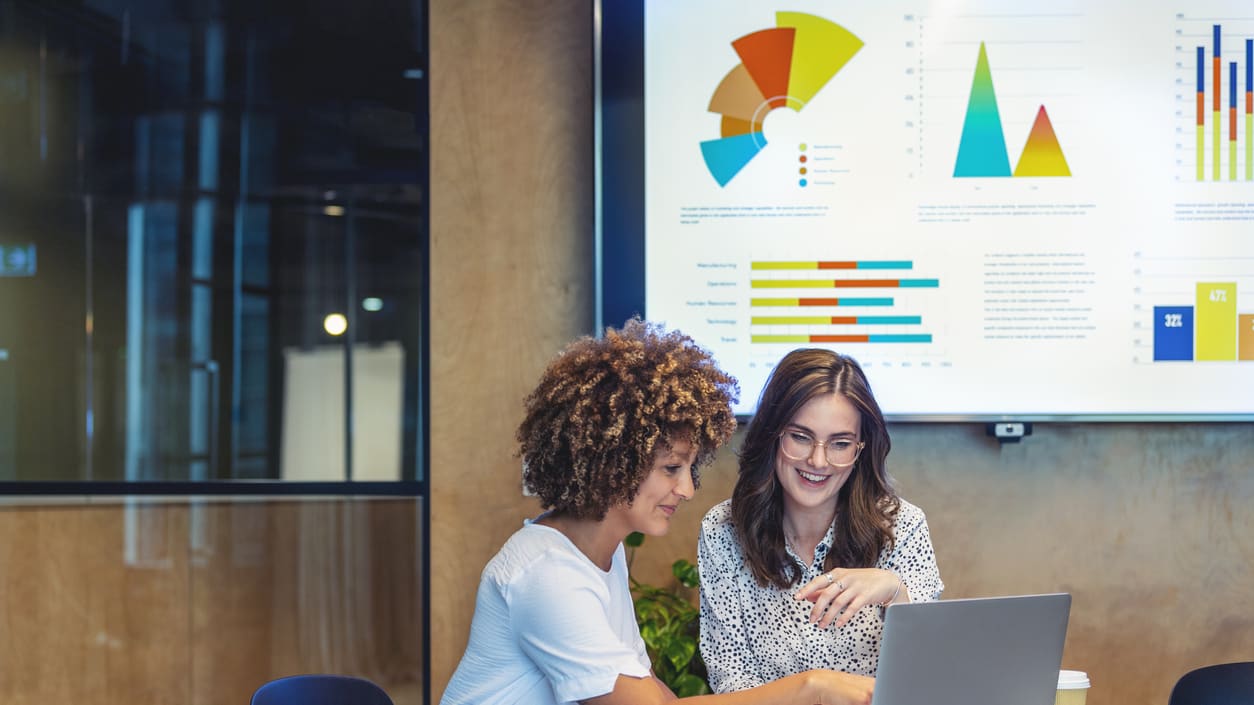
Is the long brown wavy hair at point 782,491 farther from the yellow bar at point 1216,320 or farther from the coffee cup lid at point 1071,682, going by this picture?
the yellow bar at point 1216,320

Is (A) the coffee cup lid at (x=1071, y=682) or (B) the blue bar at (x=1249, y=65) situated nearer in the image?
(A) the coffee cup lid at (x=1071, y=682)

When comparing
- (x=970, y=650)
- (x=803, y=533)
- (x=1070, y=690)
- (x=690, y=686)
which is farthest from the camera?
(x=690, y=686)

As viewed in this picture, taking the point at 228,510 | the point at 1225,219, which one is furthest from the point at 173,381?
the point at 1225,219

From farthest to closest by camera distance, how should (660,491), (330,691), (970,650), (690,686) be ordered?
(690,686) < (330,691) < (660,491) < (970,650)

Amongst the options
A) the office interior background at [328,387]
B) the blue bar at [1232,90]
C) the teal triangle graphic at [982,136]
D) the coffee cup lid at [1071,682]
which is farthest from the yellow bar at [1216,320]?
the coffee cup lid at [1071,682]

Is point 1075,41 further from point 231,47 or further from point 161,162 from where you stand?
point 161,162

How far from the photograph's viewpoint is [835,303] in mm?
2482

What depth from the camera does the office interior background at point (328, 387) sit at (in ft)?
8.32

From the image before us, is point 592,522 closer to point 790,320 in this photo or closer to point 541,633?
point 541,633

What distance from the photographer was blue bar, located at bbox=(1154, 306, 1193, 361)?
246 centimetres

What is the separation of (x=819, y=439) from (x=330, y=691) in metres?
1.02

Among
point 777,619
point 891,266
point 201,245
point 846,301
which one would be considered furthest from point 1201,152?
point 201,245

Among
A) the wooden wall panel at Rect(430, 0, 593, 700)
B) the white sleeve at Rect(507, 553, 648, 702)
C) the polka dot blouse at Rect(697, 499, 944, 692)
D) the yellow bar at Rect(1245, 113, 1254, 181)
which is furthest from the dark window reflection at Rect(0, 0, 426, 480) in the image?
the yellow bar at Rect(1245, 113, 1254, 181)

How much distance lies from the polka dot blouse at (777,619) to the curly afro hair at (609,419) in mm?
474
